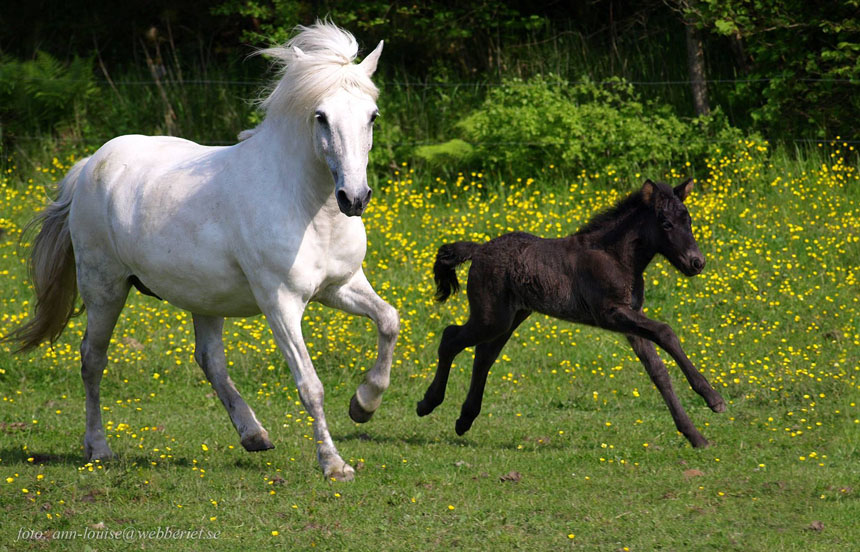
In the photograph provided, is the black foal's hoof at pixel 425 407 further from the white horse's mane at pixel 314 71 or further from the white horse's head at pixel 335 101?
the white horse's mane at pixel 314 71

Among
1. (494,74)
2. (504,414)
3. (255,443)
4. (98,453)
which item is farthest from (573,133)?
(98,453)

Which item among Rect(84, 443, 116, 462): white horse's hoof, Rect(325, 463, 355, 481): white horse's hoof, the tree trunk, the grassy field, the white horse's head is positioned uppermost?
the white horse's head

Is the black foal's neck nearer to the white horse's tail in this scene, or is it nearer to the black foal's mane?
the black foal's mane

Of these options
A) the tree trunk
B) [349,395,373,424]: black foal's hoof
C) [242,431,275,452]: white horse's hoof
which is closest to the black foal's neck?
[349,395,373,424]: black foal's hoof

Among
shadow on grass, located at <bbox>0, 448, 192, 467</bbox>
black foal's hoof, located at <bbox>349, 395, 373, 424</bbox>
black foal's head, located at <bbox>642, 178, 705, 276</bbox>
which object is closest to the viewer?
black foal's hoof, located at <bbox>349, 395, 373, 424</bbox>

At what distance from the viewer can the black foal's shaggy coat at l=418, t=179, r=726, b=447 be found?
657cm

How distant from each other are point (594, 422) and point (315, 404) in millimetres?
2709

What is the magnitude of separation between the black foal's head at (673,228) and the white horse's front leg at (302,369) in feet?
7.61

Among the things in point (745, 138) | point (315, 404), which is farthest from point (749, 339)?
point (315, 404)

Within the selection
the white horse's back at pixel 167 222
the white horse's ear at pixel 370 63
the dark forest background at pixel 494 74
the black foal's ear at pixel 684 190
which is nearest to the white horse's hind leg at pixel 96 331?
the white horse's back at pixel 167 222

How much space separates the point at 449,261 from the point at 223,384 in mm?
1712

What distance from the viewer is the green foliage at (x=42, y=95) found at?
→ 47.2ft

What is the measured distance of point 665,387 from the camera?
6.73m

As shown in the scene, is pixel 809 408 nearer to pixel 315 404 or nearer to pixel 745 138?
pixel 315 404
